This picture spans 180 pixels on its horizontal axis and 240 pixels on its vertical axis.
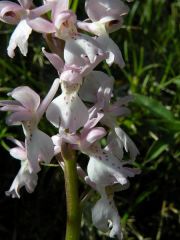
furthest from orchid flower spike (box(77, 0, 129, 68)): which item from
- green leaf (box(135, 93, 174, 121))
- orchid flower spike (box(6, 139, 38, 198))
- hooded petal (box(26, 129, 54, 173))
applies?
green leaf (box(135, 93, 174, 121))

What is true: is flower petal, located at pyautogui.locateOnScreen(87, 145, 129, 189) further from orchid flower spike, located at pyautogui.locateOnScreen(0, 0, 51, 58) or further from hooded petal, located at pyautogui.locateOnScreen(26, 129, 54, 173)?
orchid flower spike, located at pyautogui.locateOnScreen(0, 0, 51, 58)

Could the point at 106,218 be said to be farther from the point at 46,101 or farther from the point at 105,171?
the point at 46,101

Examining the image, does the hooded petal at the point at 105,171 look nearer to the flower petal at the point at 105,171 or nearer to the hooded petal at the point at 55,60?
the flower petal at the point at 105,171

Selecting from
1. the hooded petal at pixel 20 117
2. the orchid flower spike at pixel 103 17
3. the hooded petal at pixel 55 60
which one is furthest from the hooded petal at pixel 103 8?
the hooded petal at pixel 20 117

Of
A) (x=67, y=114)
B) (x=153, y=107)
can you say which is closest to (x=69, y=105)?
(x=67, y=114)

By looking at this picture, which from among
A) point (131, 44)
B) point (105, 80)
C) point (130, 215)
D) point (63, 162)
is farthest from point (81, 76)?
point (131, 44)

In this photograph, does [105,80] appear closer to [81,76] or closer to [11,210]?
[81,76]
